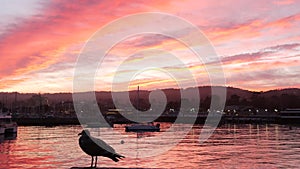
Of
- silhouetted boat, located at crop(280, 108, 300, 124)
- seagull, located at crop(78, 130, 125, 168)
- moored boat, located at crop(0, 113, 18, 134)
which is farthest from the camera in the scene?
silhouetted boat, located at crop(280, 108, 300, 124)

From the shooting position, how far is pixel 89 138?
17.2 metres

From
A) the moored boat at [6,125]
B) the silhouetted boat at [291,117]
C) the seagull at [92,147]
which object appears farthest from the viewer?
the silhouetted boat at [291,117]

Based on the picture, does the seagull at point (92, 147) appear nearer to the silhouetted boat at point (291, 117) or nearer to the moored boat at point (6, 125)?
the moored boat at point (6, 125)

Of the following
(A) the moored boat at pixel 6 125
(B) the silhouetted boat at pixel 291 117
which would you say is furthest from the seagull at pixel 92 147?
(B) the silhouetted boat at pixel 291 117

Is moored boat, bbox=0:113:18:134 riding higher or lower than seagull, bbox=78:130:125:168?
lower

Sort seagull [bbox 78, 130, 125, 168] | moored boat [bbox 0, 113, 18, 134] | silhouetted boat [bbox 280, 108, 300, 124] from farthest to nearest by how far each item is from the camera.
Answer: silhouetted boat [bbox 280, 108, 300, 124], moored boat [bbox 0, 113, 18, 134], seagull [bbox 78, 130, 125, 168]

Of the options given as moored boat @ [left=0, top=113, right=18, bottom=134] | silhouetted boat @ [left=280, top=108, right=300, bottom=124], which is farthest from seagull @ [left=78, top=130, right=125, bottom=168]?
silhouetted boat @ [left=280, top=108, right=300, bottom=124]

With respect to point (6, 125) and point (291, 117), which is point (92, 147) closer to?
point (6, 125)

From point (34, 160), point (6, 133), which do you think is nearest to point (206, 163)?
point (34, 160)

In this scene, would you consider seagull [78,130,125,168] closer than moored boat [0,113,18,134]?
Yes

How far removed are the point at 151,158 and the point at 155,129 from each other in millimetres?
69610

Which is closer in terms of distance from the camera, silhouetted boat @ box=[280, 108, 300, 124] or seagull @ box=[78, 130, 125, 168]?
seagull @ box=[78, 130, 125, 168]

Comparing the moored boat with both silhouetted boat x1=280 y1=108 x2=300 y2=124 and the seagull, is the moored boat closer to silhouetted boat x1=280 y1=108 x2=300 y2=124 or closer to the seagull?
the seagull

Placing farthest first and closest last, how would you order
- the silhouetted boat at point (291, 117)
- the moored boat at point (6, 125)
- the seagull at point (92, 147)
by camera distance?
the silhouetted boat at point (291, 117) → the moored boat at point (6, 125) → the seagull at point (92, 147)
